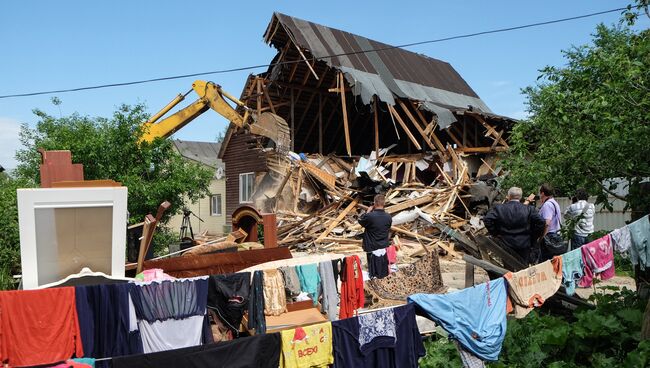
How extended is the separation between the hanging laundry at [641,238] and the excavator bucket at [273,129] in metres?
16.1

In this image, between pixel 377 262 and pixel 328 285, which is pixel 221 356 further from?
pixel 377 262

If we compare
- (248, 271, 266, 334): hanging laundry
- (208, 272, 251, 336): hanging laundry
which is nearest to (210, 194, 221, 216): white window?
(248, 271, 266, 334): hanging laundry

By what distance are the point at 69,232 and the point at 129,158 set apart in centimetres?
830

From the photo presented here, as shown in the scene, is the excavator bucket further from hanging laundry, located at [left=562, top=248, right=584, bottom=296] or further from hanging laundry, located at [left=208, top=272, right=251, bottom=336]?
hanging laundry, located at [left=562, top=248, right=584, bottom=296]

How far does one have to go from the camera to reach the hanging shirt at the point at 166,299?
5977 mm

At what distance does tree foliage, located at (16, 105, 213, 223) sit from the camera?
14203 mm

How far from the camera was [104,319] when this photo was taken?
5.83 metres

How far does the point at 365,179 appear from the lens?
1964 centimetres

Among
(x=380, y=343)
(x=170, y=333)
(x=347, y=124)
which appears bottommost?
(x=170, y=333)

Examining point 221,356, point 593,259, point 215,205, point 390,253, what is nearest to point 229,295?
point 221,356

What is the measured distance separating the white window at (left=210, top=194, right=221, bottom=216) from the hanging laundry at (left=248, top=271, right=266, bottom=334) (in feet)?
90.2

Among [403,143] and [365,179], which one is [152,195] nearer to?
[365,179]

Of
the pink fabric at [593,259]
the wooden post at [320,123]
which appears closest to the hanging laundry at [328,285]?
the pink fabric at [593,259]

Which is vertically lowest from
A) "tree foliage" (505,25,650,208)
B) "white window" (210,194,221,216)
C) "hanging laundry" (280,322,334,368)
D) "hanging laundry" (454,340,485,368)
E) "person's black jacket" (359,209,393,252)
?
"white window" (210,194,221,216)
